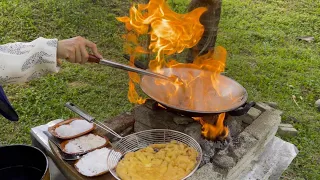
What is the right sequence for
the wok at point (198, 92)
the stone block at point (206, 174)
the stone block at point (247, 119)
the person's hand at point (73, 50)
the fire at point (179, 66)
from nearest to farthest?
the person's hand at point (73, 50) → the stone block at point (206, 174) → the wok at point (198, 92) → the fire at point (179, 66) → the stone block at point (247, 119)

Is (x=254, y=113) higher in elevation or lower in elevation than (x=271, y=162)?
higher

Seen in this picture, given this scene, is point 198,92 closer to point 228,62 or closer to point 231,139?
point 231,139

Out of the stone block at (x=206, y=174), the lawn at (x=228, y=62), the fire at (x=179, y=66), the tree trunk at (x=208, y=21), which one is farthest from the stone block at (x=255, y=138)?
the tree trunk at (x=208, y=21)

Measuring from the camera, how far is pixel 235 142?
2688mm

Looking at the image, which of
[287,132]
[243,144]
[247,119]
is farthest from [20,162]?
[287,132]

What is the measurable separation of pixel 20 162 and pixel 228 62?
4152 mm

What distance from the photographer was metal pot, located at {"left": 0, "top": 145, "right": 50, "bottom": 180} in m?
2.25

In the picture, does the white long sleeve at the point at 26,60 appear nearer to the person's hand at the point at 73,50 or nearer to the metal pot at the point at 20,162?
the person's hand at the point at 73,50

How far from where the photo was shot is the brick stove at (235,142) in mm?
2457

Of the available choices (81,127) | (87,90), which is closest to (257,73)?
(87,90)

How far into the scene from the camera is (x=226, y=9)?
312 inches

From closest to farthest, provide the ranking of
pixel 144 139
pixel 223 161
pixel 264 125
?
pixel 223 161 < pixel 144 139 < pixel 264 125

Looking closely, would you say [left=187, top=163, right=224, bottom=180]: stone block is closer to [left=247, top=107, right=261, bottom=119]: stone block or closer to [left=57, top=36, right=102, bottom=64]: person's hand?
[left=247, top=107, right=261, bottom=119]: stone block

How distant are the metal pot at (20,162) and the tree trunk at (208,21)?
2.37 meters
